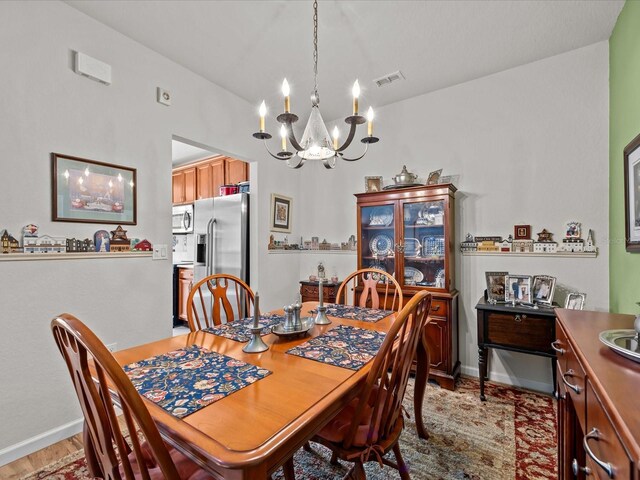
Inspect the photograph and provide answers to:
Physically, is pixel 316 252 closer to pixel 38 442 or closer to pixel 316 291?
pixel 316 291

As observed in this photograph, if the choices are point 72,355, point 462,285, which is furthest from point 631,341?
point 462,285

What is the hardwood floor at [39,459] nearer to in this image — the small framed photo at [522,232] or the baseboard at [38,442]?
the baseboard at [38,442]

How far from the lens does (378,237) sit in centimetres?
307

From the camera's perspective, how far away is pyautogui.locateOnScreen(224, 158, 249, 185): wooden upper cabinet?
12.7 feet

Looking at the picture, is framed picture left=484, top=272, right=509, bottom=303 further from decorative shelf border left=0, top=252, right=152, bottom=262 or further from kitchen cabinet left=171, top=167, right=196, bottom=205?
kitchen cabinet left=171, top=167, right=196, bottom=205

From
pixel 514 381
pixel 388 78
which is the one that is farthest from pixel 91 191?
pixel 514 381

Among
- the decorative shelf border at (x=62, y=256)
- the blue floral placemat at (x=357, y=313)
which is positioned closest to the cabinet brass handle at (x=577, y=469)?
the blue floral placemat at (x=357, y=313)

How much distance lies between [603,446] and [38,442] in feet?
8.66

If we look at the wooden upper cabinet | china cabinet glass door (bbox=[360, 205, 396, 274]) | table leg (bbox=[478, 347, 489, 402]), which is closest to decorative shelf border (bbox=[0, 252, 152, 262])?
the wooden upper cabinet

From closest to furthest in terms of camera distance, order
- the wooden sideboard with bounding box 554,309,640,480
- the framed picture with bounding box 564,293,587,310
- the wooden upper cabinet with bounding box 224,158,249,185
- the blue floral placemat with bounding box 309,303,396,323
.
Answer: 1. the wooden sideboard with bounding box 554,309,640,480
2. the blue floral placemat with bounding box 309,303,396,323
3. the framed picture with bounding box 564,293,587,310
4. the wooden upper cabinet with bounding box 224,158,249,185

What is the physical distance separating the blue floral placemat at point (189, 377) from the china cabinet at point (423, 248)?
192 cm

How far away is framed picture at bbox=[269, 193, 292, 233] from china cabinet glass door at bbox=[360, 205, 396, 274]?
99 centimetres

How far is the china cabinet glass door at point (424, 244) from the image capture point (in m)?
2.69

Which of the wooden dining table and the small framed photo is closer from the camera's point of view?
the wooden dining table
